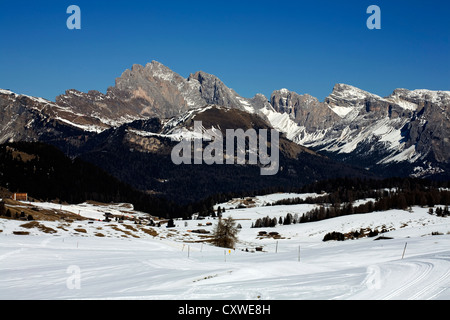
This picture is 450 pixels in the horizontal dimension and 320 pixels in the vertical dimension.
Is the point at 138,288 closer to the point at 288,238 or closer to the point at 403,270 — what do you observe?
the point at 403,270

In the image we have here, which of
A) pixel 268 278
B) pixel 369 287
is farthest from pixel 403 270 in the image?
pixel 268 278

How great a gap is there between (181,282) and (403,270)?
15.5 meters

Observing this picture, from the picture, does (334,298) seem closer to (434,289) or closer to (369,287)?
(369,287)

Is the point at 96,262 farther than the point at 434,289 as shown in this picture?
Yes

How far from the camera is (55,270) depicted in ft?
138

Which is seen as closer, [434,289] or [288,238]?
[434,289]
